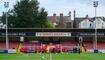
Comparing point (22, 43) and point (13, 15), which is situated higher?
point (13, 15)

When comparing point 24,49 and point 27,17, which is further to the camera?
point 27,17

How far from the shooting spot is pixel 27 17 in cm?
7375

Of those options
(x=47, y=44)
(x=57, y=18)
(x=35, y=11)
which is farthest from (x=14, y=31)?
(x=57, y=18)

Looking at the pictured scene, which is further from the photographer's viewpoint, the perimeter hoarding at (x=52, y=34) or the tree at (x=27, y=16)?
the tree at (x=27, y=16)

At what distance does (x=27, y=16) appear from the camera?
2899 inches

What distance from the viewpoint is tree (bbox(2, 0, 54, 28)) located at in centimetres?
7381

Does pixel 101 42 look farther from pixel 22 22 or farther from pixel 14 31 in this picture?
pixel 22 22

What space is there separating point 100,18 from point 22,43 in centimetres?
5142

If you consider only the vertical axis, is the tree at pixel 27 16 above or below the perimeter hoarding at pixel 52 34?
above

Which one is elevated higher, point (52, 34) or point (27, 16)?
point (27, 16)

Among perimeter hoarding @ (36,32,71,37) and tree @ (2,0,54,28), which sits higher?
tree @ (2,0,54,28)

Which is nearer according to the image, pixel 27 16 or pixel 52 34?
pixel 52 34

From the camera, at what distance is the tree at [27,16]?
242 feet

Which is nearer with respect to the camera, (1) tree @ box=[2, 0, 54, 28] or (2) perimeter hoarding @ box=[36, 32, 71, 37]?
(2) perimeter hoarding @ box=[36, 32, 71, 37]
